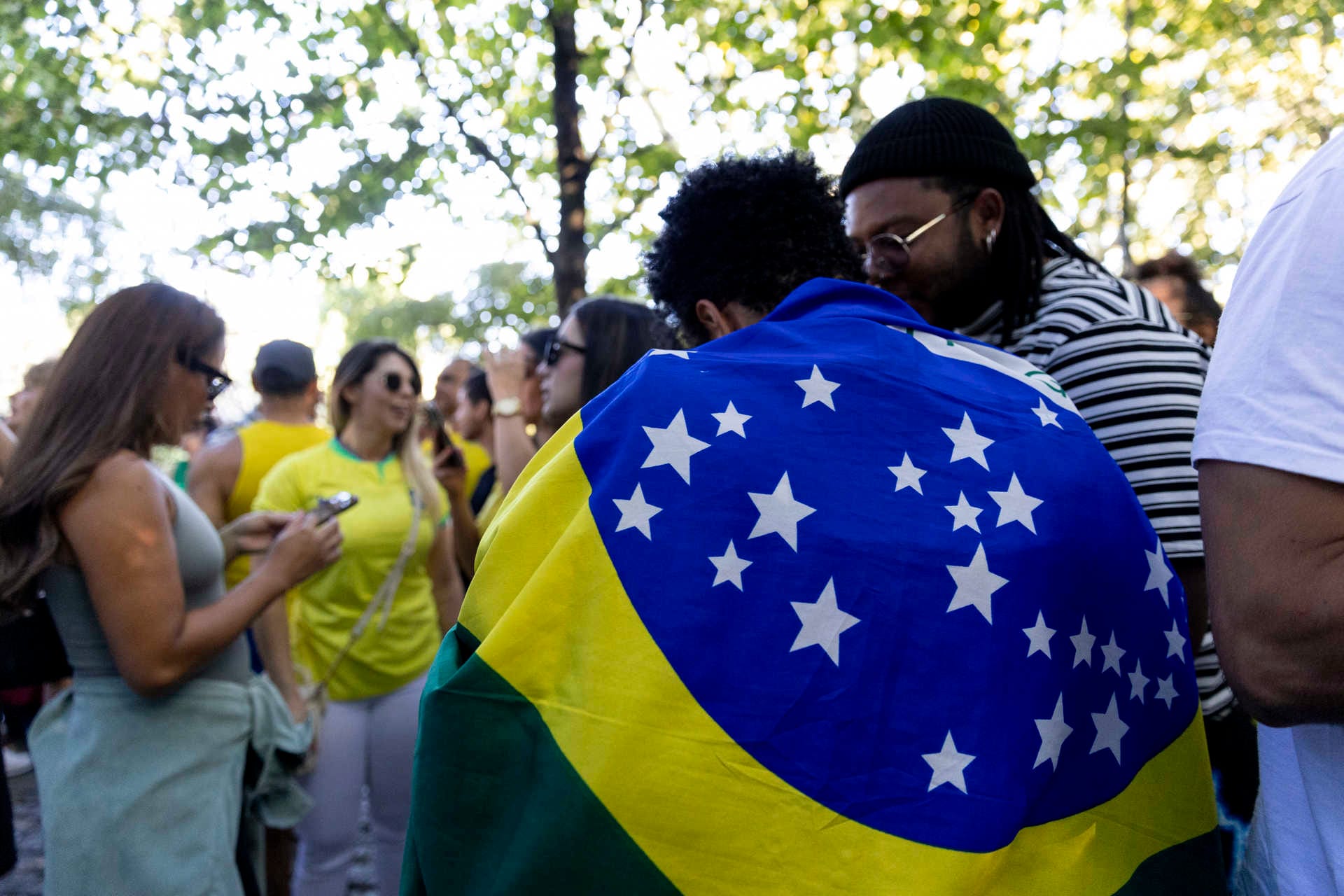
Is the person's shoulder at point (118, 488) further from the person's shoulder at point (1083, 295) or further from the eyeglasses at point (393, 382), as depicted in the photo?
the person's shoulder at point (1083, 295)

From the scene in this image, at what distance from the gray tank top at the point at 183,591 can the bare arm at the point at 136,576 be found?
6 cm

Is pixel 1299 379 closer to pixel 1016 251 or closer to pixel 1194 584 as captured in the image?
pixel 1194 584

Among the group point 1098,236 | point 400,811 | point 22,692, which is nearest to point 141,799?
point 400,811

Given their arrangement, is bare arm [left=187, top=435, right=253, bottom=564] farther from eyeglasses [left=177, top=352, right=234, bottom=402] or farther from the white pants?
eyeglasses [left=177, top=352, right=234, bottom=402]

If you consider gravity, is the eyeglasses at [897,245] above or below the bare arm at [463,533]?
above

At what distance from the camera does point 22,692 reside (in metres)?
5.95

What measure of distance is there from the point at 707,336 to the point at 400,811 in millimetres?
2544

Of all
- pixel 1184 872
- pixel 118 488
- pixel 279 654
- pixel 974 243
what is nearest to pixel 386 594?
pixel 279 654

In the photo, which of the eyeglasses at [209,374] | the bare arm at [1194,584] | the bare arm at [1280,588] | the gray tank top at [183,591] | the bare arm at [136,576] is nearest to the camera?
the bare arm at [1280,588]

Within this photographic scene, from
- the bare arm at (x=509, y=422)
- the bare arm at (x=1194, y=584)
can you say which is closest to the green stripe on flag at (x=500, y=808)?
the bare arm at (x=1194, y=584)

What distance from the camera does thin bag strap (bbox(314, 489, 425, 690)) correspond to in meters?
3.61

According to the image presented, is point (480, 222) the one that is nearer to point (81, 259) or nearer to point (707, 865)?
point (707, 865)

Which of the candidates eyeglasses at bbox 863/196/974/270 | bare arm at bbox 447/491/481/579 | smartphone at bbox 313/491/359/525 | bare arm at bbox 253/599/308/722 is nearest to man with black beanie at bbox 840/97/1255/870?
eyeglasses at bbox 863/196/974/270

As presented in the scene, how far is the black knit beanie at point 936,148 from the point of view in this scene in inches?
83.8
